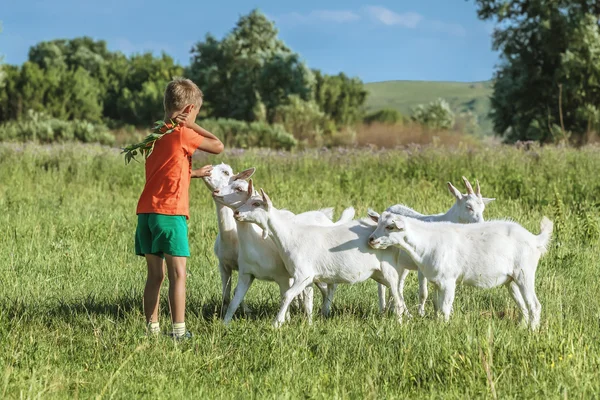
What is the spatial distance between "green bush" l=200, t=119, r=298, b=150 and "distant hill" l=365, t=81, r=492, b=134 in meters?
77.4

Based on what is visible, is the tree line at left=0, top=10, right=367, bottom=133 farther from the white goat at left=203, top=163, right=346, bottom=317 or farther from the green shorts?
the green shorts

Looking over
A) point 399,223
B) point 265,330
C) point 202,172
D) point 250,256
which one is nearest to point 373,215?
point 399,223

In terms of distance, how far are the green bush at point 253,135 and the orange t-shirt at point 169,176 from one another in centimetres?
2195

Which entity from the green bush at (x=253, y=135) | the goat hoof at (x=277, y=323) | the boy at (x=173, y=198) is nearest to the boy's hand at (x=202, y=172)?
the boy at (x=173, y=198)

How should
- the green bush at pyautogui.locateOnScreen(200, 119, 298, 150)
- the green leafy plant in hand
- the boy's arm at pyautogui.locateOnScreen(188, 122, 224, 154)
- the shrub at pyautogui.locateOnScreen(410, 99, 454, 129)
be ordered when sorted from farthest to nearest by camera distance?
the shrub at pyautogui.locateOnScreen(410, 99, 454, 129), the green bush at pyautogui.locateOnScreen(200, 119, 298, 150), the boy's arm at pyautogui.locateOnScreen(188, 122, 224, 154), the green leafy plant in hand

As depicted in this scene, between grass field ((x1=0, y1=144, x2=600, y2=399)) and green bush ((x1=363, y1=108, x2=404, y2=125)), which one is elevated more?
green bush ((x1=363, y1=108, x2=404, y2=125))

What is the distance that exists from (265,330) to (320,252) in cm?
83

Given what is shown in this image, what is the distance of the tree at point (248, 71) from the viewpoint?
40344mm

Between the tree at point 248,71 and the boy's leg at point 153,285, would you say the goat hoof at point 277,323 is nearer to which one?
the boy's leg at point 153,285

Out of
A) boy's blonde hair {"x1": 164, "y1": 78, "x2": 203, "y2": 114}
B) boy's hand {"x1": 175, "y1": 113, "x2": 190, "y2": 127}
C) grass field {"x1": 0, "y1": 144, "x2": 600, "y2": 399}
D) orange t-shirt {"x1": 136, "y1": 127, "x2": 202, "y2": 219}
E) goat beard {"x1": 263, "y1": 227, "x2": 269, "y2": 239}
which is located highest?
boy's blonde hair {"x1": 164, "y1": 78, "x2": 203, "y2": 114}

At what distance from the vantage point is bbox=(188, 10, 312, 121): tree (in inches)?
1588

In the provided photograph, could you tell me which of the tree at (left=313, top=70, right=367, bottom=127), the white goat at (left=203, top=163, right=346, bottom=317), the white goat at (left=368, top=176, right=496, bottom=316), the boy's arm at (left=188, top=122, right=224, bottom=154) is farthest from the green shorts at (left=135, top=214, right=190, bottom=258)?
the tree at (left=313, top=70, right=367, bottom=127)

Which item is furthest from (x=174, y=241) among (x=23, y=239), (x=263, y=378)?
(x=23, y=239)

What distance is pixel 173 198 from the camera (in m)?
5.85
